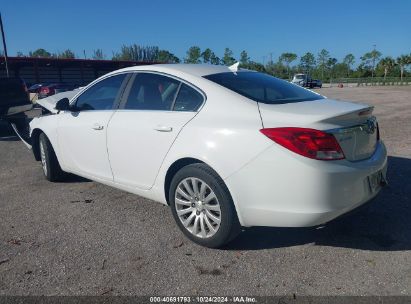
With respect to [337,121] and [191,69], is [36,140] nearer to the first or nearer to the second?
[191,69]

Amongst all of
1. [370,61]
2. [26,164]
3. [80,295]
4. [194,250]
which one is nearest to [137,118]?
[194,250]

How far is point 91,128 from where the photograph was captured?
14.7 ft

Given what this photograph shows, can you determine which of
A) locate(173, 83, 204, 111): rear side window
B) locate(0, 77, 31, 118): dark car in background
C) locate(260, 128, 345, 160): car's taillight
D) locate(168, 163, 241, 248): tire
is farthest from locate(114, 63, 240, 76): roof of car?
locate(0, 77, 31, 118): dark car in background

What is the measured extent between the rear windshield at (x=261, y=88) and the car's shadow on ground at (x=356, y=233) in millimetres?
1179

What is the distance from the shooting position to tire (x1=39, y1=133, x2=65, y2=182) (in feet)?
17.6

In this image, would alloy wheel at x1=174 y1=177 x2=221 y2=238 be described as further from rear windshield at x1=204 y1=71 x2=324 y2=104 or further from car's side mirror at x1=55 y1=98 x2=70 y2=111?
car's side mirror at x1=55 y1=98 x2=70 y2=111

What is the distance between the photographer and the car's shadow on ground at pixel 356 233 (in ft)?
11.5

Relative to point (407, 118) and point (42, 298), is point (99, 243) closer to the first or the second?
point (42, 298)

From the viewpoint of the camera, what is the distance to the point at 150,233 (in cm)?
388

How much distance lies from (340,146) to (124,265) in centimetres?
195

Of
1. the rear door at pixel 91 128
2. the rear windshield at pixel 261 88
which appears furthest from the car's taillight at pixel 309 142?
the rear door at pixel 91 128

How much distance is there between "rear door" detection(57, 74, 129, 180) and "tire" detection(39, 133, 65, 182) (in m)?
0.35

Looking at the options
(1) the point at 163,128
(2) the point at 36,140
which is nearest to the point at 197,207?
(1) the point at 163,128

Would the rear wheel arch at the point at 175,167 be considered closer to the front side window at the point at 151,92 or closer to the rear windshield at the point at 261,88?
the front side window at the point at 151,92
